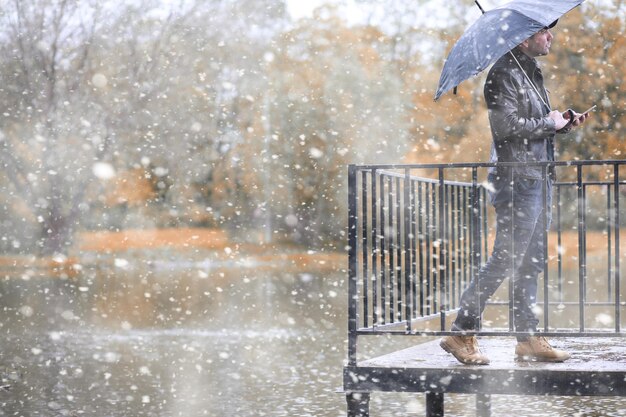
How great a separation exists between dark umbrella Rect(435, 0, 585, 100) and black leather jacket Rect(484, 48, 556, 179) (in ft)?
0.51

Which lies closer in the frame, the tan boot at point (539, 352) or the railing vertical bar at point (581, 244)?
the railing vertical bar at point (581, 244)

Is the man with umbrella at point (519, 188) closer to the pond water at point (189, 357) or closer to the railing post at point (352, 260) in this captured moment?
the railing post at point (352, 260)

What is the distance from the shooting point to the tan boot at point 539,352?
5.86m

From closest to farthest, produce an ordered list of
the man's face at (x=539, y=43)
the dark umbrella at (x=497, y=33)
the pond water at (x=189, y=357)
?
1. the dark umbrella at (x=497, y=33)
2. the man's face at (x=539, y=43)
3. the pond water at (x=189, y=357)

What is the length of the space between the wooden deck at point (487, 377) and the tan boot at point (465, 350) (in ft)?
0.20

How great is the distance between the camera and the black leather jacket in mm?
5641

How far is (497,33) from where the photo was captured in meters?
5.69

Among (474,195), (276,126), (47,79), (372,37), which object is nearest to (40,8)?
(47,79)

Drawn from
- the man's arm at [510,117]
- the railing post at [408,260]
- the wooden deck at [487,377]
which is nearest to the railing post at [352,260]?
the wooden deck at [487,377]

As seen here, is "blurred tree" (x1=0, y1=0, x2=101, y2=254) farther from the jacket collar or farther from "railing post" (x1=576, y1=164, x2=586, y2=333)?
"railing post" (x1=576, y1=164, x2=586, y2=333)

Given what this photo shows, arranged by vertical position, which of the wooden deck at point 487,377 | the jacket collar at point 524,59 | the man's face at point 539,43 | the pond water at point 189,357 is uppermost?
the man's face at point 539,43

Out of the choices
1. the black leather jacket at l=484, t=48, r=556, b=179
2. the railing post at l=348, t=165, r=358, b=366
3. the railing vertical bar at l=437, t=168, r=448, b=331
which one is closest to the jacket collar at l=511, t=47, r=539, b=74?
the black leather jacket at l=484, t=48, r=556, b=179

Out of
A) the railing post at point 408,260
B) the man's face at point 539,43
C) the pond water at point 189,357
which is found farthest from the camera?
the pond water at point 189,357

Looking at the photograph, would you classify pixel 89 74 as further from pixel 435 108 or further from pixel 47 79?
pixel 435 108
